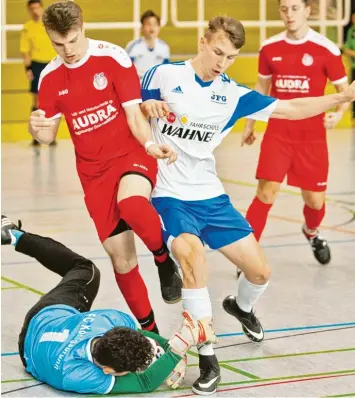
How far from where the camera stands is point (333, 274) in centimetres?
818

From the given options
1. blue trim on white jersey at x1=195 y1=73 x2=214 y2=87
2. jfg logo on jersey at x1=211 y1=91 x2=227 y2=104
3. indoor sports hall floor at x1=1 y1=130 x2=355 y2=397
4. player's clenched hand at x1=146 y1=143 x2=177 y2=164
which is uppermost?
blue trim on white jersey at x1=195 y1=73 x2=214 y2=87

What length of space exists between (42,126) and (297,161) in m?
2.80

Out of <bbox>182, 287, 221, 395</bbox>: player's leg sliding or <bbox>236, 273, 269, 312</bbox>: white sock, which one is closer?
<bbox>182, 287, 221, 395</bbox>: player's leg sliding

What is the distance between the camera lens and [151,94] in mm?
6188

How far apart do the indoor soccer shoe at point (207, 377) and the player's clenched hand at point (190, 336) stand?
0.32 meters

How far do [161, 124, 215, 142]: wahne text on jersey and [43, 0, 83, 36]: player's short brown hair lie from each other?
796 mm

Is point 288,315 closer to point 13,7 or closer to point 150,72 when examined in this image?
point 150,72

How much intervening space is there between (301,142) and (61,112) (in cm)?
260

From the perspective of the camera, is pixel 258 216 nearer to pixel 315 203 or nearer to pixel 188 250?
pixel 315 203

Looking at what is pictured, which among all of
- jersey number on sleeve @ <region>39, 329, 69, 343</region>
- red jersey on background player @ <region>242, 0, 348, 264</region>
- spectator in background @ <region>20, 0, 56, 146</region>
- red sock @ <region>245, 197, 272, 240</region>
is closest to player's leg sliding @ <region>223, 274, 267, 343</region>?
jersey number on sleeve @ <region>39, 329, 69, 343</region>

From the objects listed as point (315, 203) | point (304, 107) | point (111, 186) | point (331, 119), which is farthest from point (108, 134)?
point (315, 203)

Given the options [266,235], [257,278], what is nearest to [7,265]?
[266,235]

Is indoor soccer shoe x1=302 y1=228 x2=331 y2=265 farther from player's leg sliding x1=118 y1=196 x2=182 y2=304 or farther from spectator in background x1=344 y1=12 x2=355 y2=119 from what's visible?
spectator in background x1=344 y1=12 x2=355 y2=119

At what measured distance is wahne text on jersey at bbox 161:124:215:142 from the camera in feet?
20.0
